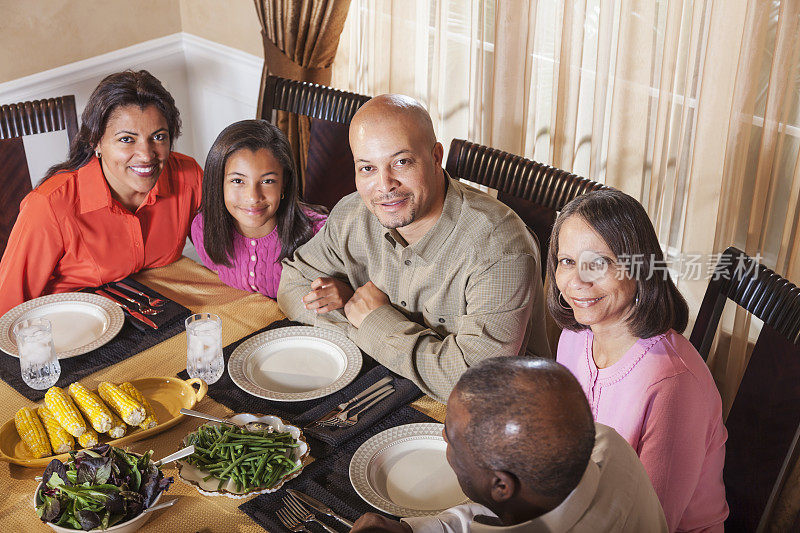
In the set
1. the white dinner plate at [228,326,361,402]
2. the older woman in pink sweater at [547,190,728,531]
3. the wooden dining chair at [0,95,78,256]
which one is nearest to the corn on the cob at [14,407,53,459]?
the white dinner plate at [228,326,361,402]

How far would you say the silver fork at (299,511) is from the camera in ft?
4.81

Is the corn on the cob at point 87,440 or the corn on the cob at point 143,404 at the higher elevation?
the corn on the cob at point 143,404

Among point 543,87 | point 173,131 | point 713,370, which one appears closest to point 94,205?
point 173,131

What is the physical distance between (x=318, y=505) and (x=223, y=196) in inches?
46.6

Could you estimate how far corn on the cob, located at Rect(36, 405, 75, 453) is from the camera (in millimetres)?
1623

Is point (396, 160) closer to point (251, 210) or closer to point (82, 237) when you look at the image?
point (251, 210)

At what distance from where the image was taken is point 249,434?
1.61 meters

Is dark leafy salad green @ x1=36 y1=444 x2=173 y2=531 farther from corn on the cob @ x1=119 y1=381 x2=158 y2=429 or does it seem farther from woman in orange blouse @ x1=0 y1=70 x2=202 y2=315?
woman in orange blouse @ x1=0 y1=70 x2=202 y2=315

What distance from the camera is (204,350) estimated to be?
1.87 m

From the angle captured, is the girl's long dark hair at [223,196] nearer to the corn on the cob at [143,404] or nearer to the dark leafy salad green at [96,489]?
the corn on the cob at [143,404]

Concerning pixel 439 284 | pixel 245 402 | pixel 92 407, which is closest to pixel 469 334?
pixel 439 284

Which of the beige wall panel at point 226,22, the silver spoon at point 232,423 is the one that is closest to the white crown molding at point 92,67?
the beige wall panel at point 226,22

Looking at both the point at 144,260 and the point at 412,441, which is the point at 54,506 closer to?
the point at 412,441

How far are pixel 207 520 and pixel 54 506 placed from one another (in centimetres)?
27
